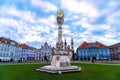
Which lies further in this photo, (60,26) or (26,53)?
(26,53)

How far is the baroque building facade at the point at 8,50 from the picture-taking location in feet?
213

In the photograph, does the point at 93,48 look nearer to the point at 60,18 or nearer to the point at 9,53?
the point at 9,53

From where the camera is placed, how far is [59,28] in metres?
23.5

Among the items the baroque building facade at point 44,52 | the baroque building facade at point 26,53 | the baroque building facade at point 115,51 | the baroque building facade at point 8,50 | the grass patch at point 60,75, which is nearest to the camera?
the grass patch at point 60,75

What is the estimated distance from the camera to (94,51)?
8131 cm

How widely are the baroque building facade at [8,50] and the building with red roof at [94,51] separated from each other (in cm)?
3981

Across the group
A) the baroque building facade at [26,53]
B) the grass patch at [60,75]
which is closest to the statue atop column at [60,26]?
the grass patch at [60,75]

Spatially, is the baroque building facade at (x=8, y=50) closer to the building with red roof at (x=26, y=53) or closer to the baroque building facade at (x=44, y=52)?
the building with red roof at (x=26, y=53)

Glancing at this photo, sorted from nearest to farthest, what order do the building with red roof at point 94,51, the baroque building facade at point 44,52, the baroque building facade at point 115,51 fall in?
the baroque building facade at point 115,51, the building with red roof at point 94,51, the baroque building facade at point 44,52

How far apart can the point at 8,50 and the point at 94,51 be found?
51.0 meters

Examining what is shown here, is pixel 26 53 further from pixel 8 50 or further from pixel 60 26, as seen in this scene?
pixel 60 26

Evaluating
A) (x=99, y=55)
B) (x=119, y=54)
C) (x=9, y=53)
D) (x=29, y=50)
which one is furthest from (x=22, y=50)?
(x=119, y=54)

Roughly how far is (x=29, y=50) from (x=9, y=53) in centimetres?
2379

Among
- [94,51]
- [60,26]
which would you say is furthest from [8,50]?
[60,26]
